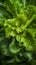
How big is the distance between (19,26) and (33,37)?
0.16 m

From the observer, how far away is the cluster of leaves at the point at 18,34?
1.57 meters

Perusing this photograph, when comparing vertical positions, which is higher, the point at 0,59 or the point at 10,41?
the point at 10,41

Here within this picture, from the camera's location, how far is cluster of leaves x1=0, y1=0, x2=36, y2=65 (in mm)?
1565

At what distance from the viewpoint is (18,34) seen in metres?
1.59

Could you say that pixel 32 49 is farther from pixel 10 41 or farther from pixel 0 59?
pixel 0 59

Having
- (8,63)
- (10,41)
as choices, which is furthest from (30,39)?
(8,63)

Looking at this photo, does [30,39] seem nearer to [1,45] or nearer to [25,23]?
[25,23]

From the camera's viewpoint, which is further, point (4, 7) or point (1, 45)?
point (4, 7)

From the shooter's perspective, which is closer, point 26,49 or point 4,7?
point 26,49

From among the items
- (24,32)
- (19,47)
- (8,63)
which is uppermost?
(24,32)

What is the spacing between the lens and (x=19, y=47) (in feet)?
5.21

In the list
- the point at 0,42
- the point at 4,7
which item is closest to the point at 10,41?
the point at 0,42

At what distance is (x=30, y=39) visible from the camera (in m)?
1.60

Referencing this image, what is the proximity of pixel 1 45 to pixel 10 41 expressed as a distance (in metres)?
0.08
